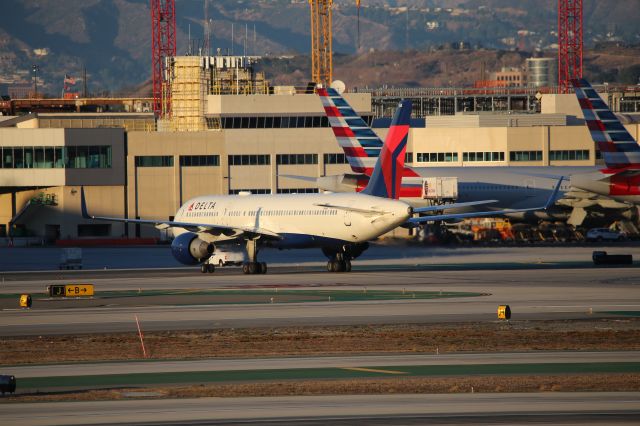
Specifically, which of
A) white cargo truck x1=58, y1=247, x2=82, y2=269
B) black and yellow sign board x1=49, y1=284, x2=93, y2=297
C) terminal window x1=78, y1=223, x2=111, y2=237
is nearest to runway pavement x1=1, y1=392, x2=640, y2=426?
black and yellow sign board x1=49, y1=284, x2=93, y2=297

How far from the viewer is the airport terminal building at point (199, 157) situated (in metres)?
116

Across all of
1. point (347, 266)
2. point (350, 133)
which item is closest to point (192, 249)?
point (347, 266)

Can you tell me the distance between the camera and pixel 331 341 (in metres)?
39.2

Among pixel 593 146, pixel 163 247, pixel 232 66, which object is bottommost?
pixel 163 247

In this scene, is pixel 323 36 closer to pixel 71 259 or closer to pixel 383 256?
pixel 383 256

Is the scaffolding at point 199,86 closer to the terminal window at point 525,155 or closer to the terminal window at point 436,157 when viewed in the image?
the terminal window at point 436,157

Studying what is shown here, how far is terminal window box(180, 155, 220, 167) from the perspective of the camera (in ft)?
396

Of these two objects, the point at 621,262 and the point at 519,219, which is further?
the point at 519,219

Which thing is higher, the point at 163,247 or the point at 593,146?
the point at 593,146

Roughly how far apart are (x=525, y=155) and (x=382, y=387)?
318 feet

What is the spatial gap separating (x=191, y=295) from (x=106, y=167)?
209 ft

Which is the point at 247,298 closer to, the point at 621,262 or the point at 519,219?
the point at 621,262

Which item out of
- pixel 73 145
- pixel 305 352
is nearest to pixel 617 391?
pixel 305 352

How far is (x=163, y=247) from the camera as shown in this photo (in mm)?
102250
